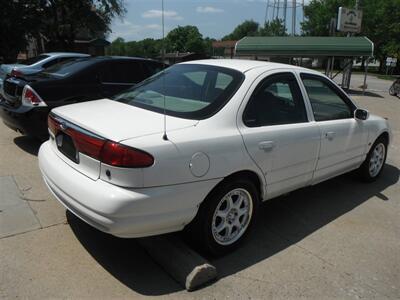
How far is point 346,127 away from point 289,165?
120 cm

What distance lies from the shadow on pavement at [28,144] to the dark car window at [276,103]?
3928mm

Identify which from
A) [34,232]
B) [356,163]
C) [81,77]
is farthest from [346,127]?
[81,77]

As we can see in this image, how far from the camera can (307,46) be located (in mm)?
20547

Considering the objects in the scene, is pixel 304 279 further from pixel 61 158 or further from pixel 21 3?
pixel 21 3

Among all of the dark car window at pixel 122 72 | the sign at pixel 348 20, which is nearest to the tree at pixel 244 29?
the sign at pixel 348 20

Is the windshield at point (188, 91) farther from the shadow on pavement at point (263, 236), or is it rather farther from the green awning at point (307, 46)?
the green awning at point (307, 46)

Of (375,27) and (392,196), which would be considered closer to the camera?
(392,196)

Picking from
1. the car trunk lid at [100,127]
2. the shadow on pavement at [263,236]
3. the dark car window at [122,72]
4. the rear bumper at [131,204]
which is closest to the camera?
the rear bumper at [131,204]

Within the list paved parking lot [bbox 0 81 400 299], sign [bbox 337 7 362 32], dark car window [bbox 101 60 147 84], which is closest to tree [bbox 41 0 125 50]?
sign [bbox 337 7 362 32]

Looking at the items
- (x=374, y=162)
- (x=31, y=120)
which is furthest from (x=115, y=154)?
(x=374, y=162)

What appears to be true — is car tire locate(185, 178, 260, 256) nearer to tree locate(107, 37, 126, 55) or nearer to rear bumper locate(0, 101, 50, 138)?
rear bumper locate(0, 101, 50, 138)

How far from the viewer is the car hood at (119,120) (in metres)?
2.92

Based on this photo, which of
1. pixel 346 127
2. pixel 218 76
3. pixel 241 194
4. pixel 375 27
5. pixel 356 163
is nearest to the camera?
pixel 241 194

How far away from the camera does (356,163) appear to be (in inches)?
201
